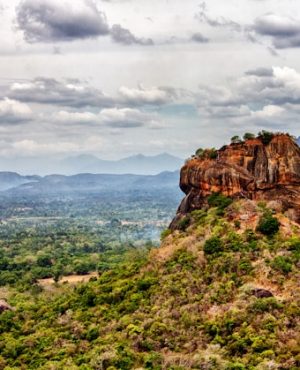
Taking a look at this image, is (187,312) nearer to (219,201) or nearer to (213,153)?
(219,201)

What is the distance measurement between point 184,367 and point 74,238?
12161 centimetres

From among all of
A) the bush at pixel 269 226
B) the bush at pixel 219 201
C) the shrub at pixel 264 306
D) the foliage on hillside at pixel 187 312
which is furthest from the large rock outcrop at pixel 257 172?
the shrub at pixel 264 306

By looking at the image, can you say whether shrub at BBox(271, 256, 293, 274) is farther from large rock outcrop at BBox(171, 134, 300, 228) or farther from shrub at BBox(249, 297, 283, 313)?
large rock outcrop at BBox(171, 134, 300, 228)

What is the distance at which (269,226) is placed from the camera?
41719 mm

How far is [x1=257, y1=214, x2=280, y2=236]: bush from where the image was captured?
41.7 metres

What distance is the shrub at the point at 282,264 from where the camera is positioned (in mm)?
36478

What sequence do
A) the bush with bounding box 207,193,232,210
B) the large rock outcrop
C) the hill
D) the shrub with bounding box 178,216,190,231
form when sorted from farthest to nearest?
the shrub with bounding box 178,216,190,231 → the large rock outcrop → the bush with bounding box 207,193,232,210 → the hill

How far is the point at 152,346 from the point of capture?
33.6 metres

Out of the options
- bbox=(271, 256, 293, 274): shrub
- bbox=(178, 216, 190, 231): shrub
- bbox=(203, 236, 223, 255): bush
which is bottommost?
bbox=(271, 256, 293, 274): shrub

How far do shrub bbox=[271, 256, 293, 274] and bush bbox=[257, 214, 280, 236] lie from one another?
4099 mm

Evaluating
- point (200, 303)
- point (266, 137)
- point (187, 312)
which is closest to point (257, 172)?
point (266, 137)

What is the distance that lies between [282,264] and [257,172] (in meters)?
13.0

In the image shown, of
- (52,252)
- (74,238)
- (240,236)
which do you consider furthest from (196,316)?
(74,238)

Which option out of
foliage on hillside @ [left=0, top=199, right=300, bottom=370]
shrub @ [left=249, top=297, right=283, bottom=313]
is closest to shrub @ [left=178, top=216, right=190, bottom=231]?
foliage on hillside @ [left=0, top=199, right=300, bottom=370]
